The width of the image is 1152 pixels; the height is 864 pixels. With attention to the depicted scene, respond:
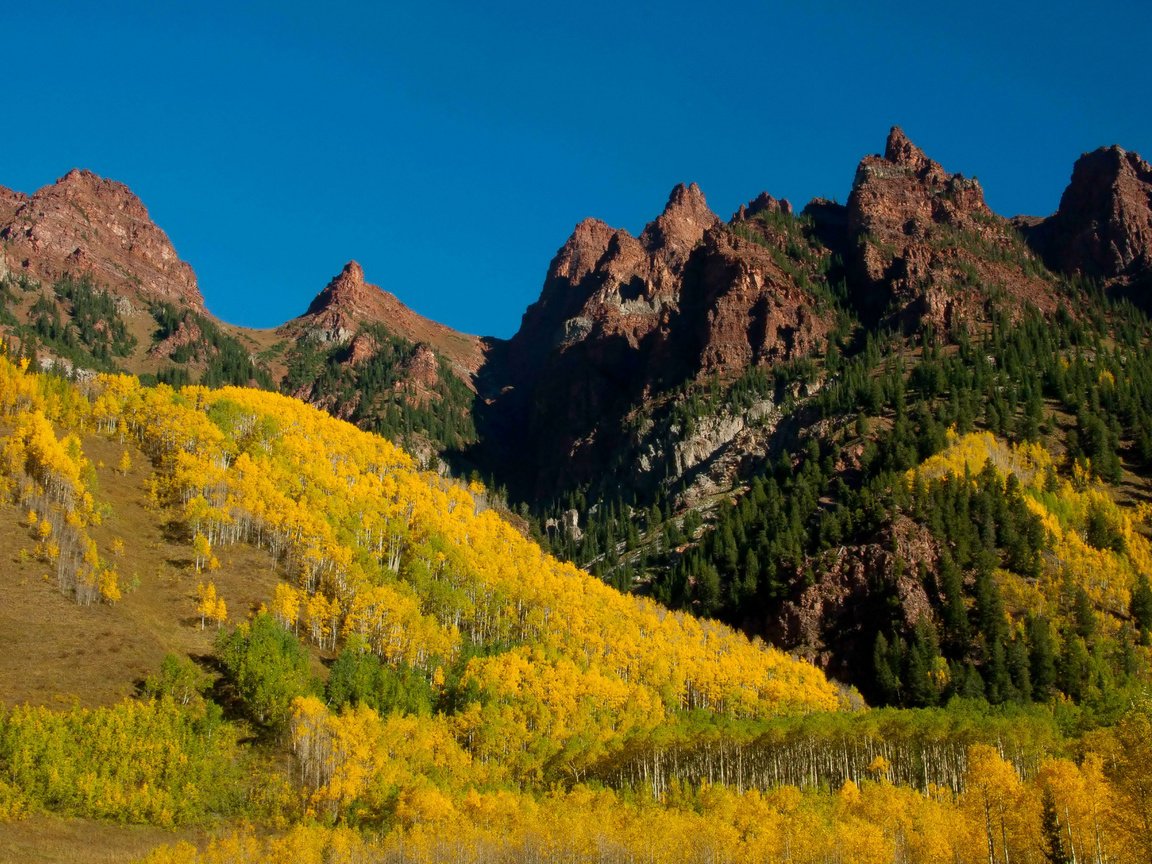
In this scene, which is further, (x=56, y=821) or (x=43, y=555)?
(x=43, y=555)

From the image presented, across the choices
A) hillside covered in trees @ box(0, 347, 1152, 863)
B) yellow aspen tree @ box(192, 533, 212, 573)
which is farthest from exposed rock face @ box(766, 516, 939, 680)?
yellow aspen tree @ box(192, 533, 212, 573)

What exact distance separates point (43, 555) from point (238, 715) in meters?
28.9

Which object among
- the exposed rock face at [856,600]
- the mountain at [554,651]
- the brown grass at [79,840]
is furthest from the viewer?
the exposed rock face at [856,600]

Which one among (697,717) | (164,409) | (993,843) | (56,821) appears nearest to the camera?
(993,843)

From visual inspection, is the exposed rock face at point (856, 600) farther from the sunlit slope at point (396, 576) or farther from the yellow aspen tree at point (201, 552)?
the yellow aspen tree at point (201, 552)

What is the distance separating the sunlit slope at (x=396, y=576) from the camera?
112688 millimetres

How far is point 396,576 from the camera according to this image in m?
138

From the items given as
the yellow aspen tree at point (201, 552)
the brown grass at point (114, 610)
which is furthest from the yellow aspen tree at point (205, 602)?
the yellow aspen tree at point (201, 552)

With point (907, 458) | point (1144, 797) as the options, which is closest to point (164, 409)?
point (907, 458)

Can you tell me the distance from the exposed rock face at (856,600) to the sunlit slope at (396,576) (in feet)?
28.6

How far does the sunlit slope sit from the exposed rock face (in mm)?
8703

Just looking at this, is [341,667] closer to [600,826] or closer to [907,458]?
[600,826]

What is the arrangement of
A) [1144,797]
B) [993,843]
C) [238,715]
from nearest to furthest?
[1144,797]
[993,843]
[238,715]

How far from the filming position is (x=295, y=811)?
8550 centimetres
